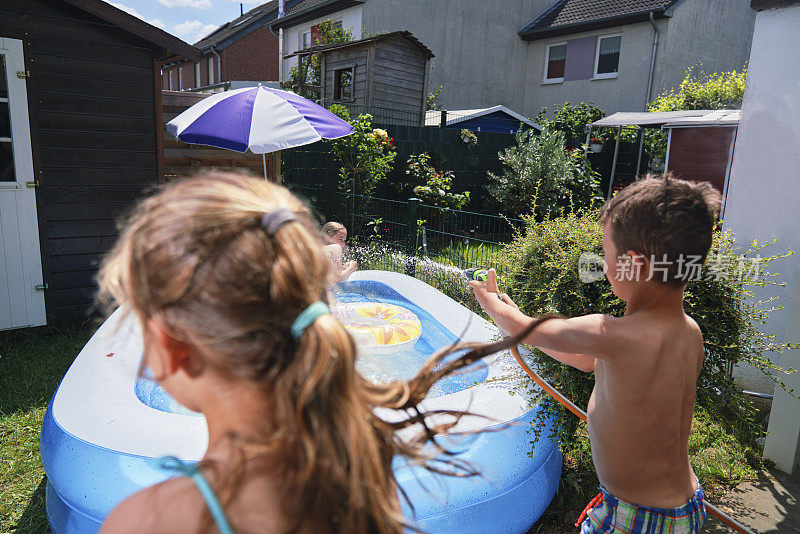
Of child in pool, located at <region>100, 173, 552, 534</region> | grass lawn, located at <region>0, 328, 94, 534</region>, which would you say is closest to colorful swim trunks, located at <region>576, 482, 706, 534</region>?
child in pool, located at <region>100, 173, 552, 534</region>

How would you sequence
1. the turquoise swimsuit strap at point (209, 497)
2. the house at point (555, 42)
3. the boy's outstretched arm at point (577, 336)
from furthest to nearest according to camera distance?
the house at point (555, 42) → the boy's outstretched arm at point (577, 336) → the turquoise swimsuit strap at point (209, 497)

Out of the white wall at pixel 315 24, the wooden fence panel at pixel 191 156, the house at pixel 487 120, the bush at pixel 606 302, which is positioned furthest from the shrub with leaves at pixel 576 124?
the bush at pixel 606 302

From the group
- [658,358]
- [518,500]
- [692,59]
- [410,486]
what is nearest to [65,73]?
[410,486]

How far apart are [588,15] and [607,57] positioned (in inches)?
65.3

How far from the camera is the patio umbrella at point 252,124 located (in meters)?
5.65

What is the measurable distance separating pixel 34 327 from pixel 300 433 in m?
6.12

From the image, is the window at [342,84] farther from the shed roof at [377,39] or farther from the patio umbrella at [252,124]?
the patio umbrella at [252,124]

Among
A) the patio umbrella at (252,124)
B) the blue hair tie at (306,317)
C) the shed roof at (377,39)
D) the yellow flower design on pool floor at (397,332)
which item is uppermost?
the shed roof at (377,39)

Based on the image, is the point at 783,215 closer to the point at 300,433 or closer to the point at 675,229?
the point at 675,229

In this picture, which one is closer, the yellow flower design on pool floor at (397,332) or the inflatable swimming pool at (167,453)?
the inflatable swimming pool at (167,453)

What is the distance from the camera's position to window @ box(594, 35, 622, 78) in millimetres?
17938

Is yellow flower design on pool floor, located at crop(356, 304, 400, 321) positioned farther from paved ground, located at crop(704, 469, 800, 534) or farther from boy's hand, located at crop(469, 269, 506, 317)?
boy's hand, located at crop(469, 269, 506, 317)

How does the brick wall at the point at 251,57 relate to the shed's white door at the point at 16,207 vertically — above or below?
above

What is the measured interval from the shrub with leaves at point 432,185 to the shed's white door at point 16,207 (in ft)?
19.5
